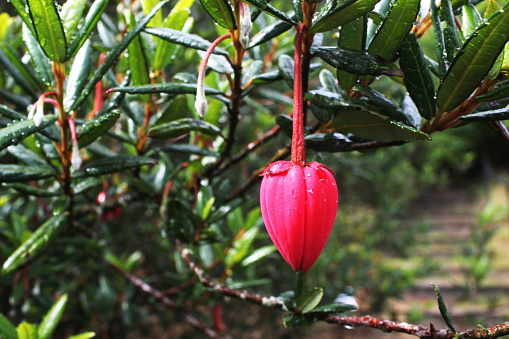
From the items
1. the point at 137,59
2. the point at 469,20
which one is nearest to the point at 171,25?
the point at 137,59

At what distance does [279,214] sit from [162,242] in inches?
58.9

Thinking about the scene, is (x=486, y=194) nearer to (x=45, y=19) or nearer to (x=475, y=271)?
(x=475, y=271)

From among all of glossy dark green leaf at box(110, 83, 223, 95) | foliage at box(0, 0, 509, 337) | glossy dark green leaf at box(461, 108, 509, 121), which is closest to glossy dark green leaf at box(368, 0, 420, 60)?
foliage at box(0, 0, 509, 337)

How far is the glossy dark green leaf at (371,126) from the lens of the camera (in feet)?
1.20

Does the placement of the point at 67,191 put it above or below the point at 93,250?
above

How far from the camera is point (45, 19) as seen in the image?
403 millimetres

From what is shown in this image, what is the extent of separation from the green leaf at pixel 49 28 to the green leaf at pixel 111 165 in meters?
0.16

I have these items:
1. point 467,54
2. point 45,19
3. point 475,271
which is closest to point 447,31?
point 467,54

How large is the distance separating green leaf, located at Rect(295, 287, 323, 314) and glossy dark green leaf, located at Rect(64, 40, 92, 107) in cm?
38

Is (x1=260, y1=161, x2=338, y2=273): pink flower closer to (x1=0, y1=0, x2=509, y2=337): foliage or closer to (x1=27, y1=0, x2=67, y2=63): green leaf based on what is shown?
(x1=0, y1=0, x2=509, y2=337): foliage

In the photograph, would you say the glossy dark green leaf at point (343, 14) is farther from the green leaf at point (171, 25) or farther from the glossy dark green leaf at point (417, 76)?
the green leaf at point (171, 25)

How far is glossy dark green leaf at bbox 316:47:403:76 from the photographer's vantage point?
1.21 feet

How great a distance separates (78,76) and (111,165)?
5.2 inches

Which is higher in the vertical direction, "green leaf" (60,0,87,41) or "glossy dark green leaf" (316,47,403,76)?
"green leaf" (60,0,87,41)
